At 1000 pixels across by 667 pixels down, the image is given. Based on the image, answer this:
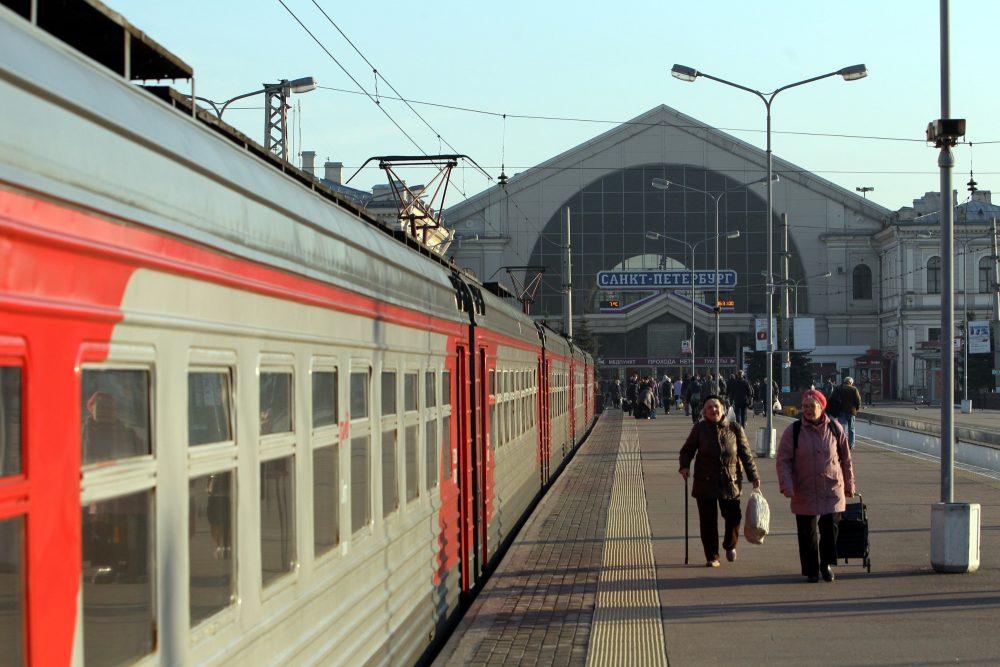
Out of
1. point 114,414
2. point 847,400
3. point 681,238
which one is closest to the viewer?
point 114,414

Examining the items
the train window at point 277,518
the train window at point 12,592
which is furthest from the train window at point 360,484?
the train window at point 12,592

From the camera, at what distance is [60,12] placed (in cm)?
536

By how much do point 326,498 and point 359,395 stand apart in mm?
801

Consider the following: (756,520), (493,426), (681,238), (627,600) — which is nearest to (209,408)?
(627,600)

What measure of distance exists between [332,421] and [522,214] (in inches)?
2886

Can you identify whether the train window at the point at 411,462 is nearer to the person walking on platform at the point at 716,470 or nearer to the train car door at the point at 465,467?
the train car door at the point at 465,467

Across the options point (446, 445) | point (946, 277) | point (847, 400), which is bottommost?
point (847, 400)

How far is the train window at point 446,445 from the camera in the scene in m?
9.37

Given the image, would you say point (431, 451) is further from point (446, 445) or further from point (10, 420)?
point (10, 420)

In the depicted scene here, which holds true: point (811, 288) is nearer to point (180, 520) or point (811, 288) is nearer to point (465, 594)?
point (465, 594)

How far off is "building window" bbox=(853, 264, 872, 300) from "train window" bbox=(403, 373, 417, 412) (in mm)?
76730

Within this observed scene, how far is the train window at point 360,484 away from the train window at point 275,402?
1.19 metres

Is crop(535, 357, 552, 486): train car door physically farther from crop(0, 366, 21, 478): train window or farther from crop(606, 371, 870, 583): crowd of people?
crop(0, 366, 21, 478): train window

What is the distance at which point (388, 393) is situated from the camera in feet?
23.8
